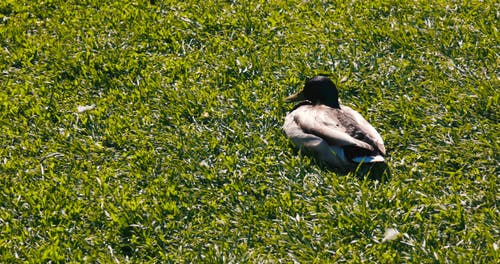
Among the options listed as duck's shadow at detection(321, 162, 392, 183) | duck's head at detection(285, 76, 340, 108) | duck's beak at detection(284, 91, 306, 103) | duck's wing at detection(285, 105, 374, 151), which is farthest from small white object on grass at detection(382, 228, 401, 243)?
duck's beak at detection(284, 91, 306, 103)

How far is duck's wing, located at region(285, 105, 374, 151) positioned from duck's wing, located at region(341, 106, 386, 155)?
0.06 metres

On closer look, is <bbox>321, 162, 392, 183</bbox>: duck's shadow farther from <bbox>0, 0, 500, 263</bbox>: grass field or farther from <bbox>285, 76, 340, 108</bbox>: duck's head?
<bbox>285, 76, 340, 108</bbox>: duck's head

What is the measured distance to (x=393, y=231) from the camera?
474cm

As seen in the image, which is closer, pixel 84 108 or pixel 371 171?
pixel 371 171

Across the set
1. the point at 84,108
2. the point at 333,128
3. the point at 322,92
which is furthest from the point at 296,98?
the point at 84,108

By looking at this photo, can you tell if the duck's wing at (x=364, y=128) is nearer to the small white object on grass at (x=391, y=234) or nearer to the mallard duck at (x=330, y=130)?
the mallard duck at (x=330, y=130)

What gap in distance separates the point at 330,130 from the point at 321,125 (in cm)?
11

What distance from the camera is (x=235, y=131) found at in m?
5.73

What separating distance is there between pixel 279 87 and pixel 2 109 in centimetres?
202

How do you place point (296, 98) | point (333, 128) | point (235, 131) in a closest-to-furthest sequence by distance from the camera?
point (333, 128)
point (235, 131)
point (296, 98)

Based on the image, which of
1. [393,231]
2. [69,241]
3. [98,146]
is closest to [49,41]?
[98,146]

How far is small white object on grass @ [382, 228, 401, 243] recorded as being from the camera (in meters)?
4.70

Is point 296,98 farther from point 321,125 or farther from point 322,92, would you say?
point 321,125

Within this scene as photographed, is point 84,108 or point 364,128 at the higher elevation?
point 364,128
